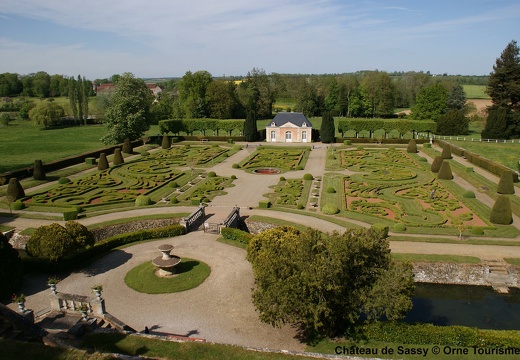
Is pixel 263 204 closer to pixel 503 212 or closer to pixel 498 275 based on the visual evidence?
pixel 498 275

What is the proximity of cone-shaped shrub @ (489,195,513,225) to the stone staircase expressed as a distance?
7.72 meters

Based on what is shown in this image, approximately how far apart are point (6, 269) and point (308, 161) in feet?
137

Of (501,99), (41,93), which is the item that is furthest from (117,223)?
(41,93)

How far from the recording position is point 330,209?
33750 mm

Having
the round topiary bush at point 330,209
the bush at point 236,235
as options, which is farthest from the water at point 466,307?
the bush at point 236,235

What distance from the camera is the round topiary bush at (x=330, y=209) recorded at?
33.7 m

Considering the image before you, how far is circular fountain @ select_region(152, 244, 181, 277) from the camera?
23047 mm

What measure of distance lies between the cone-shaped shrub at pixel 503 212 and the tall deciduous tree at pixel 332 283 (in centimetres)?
1840

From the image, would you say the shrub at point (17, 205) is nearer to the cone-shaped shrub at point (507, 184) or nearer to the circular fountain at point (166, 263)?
the circular fountain at point (166, 263)

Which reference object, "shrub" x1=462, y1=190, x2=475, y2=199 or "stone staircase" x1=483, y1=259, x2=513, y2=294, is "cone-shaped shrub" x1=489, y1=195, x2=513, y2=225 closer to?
"shrub" x1=462, y1=190, x2=475, y2=199

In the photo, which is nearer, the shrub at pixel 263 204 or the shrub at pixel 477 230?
the shrub at pixel 477 230

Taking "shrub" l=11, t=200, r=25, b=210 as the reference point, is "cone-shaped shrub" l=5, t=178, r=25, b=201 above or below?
above

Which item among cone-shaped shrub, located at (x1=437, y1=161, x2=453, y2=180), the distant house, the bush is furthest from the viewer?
the distant house

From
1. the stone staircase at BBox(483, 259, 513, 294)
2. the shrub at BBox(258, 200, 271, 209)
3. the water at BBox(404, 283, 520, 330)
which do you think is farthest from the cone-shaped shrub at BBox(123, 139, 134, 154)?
the stone staircase at BBox(483, 259, 513, 294)
